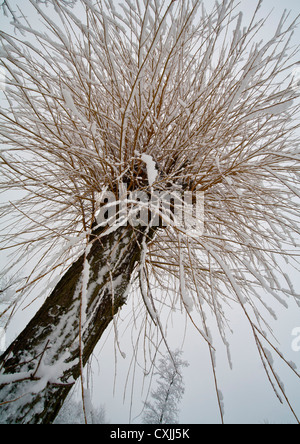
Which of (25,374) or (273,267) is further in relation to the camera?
(273,267)

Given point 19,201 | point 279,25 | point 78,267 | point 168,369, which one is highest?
point 279,25

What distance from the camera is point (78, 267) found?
2.17 ft

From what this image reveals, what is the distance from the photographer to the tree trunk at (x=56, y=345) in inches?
18.1

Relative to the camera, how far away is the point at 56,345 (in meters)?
0.53

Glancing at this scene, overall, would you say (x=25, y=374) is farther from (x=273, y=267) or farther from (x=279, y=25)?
(x=279, y=25)

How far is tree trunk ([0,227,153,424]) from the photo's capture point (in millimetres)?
460

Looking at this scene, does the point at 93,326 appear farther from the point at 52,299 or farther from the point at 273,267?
the point at 273,267

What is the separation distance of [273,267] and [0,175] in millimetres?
1279

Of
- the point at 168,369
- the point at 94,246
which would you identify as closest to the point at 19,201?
the point at 94,246

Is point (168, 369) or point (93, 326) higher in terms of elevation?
point (93, 326)
